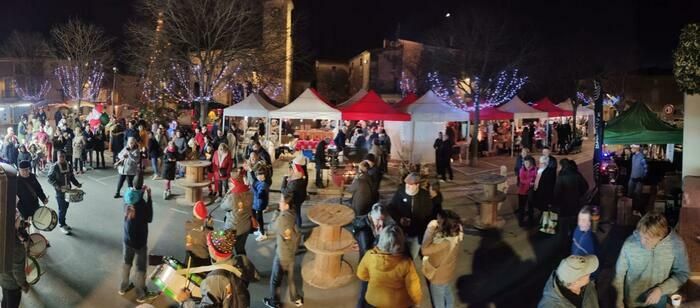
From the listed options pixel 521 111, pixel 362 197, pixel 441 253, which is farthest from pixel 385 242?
pixel 521 111

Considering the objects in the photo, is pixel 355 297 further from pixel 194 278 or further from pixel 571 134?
pixel 571 134

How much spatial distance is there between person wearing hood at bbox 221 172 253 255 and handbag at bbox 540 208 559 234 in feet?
18.1

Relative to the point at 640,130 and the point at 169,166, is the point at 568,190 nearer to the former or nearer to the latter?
the point at 640,130

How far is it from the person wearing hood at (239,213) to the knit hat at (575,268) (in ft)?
14.2

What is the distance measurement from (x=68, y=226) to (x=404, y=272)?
8107mm

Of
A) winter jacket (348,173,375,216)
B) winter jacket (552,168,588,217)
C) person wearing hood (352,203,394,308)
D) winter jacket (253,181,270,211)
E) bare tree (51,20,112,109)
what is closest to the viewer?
person wearing hood (352,203,394,308)

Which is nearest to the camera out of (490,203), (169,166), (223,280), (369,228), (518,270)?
(223,280)

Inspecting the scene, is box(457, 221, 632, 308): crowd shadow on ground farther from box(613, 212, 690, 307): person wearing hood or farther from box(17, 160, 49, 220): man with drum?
box(17, 160, 49, 220): man with drum

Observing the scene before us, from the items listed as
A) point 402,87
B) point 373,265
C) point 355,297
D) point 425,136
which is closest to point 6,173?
point 373,265

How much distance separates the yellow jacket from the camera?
15.5 feet

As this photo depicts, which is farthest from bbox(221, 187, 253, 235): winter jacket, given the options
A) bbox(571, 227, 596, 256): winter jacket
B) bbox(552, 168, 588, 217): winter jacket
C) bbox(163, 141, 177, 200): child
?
bbox(163, 141, 177, 200): child

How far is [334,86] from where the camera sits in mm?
62219

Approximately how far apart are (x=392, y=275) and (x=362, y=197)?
11.1ft

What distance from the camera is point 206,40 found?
979 inches
